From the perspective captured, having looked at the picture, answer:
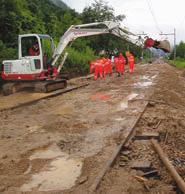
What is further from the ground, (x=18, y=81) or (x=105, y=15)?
(x=105, y=15)

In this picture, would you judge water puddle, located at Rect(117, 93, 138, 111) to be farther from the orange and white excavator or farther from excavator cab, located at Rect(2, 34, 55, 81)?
excavator cab, located at Rect(2, 34, 55, 81)

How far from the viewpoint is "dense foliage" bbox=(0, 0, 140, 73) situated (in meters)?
23.6

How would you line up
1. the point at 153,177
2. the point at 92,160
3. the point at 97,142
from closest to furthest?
1. the point at 153,177
2. the point at 92,160
3. the point at 97,142

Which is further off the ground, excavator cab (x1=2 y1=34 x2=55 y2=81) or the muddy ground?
excavator cab (x1=2 y1=34 x2=55 y2=81)

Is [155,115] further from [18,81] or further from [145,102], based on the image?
[18,81]

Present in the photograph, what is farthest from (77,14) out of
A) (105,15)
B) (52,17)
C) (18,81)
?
(18,81)

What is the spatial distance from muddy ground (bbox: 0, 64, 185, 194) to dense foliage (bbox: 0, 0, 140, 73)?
8965 millimetres

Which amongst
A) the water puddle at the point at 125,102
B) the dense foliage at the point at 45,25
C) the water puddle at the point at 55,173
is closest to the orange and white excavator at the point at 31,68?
the dense foliage at the point at 45,25

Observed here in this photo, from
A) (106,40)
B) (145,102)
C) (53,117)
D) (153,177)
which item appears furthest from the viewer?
(106,40)

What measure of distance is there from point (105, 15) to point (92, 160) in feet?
178

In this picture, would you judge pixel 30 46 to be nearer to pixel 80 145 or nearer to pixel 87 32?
pixel 87 32

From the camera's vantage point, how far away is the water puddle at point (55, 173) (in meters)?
6.66

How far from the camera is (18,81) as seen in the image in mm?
20734

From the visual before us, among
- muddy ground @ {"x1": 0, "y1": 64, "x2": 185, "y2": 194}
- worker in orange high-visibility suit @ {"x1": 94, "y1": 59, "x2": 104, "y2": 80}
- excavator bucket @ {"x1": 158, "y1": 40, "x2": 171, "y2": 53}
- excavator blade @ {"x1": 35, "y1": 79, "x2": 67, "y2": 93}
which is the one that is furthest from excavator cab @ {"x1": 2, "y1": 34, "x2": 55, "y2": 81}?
worker in orange high-visibility suit @ {"x1": 94, "y1": 59, "x2": 104, "y2": 80}
